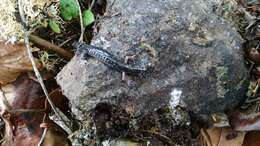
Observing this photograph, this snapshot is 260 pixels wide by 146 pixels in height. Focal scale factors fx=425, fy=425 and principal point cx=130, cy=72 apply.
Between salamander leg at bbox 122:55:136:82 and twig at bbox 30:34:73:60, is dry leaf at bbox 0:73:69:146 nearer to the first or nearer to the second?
twig at bbox 30:34:73:60

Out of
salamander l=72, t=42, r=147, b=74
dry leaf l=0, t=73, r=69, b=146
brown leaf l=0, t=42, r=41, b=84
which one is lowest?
dry leaf l=0, t=73, r=69, b=146

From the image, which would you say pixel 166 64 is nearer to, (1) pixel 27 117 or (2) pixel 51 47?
(2) pixel 51 47

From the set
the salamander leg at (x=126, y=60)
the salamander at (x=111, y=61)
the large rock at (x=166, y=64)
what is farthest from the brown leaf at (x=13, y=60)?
the salamander leg at (x=126, y=60)

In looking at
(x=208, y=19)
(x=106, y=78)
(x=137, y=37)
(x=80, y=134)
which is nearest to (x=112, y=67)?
(x=106, y=78)

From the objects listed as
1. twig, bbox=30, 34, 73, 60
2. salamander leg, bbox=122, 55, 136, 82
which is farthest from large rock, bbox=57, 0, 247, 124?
twig, bbox=30, 34, 73, 60

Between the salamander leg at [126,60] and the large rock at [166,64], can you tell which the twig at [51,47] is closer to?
the large rock at [166,64]

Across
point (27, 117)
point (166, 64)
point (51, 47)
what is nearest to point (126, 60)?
point (166, 64)
